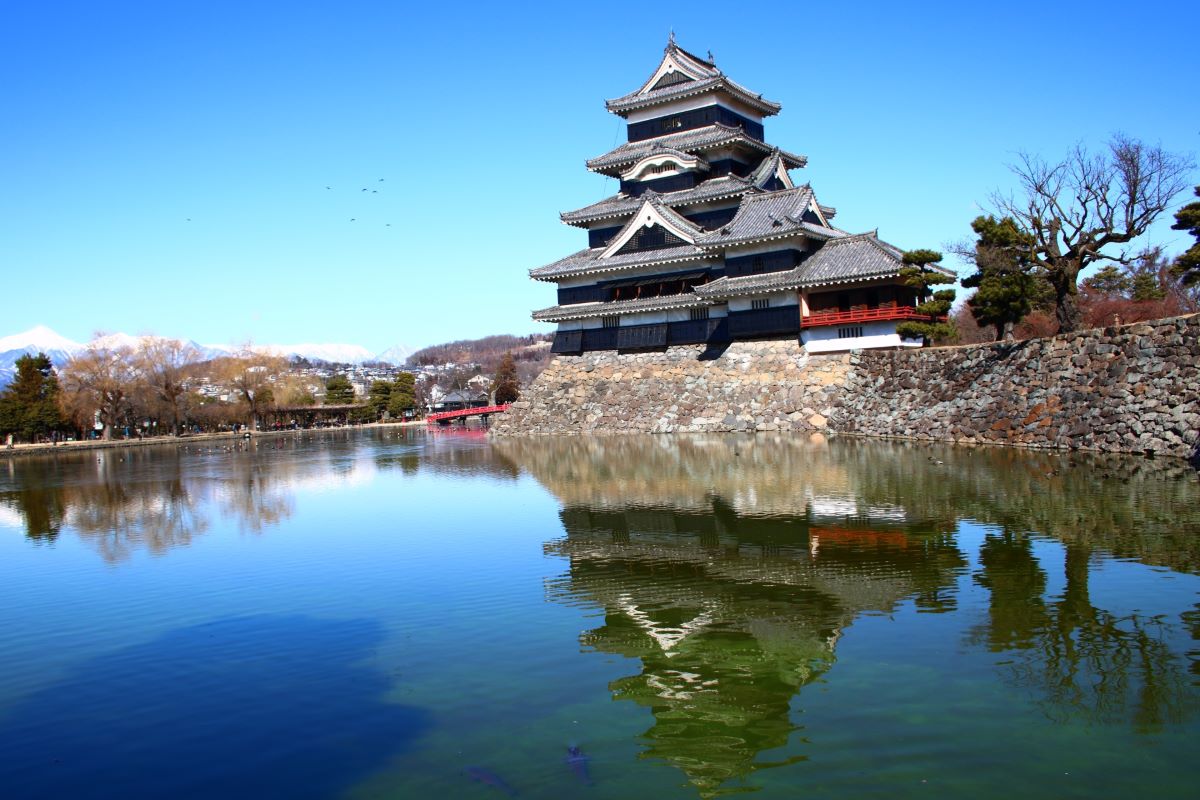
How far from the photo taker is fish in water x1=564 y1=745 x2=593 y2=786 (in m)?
6.19

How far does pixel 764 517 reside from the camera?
15.9 meters

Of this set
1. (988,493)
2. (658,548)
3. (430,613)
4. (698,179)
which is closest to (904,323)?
(698,179)

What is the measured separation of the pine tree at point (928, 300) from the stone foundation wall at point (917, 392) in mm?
1601

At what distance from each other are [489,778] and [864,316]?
33146 mm

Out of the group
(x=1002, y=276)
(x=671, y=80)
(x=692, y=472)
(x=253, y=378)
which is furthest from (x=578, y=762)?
(x=253, y=378)

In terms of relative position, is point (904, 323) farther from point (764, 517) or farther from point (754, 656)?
point (754, 656)

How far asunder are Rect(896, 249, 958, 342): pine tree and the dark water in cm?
1711

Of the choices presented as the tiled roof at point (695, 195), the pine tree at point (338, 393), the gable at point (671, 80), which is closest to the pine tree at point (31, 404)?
the pine tree at point (338, 393)

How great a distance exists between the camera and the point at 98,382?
216 ft

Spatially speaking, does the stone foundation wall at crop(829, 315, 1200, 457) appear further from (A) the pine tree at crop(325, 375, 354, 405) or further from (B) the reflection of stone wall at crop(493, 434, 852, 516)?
(A) the pine tree at crop(325, 375, 354, 405)

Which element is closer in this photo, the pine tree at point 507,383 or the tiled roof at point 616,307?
the tiled roof at point 616,307

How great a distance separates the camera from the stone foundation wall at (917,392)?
22.0m

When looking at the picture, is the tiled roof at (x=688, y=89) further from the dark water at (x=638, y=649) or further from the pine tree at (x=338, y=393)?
the pine tree at (x=338, y=393)

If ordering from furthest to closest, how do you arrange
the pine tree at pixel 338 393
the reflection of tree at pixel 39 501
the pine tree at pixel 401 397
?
the pine tree at pixel 338 393, the pine tree at pixel 401 397, the reflection of tree at pixel 39 501
